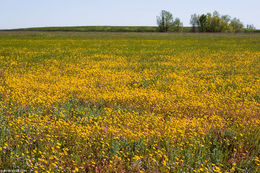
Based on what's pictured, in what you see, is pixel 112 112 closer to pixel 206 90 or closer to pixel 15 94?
pixel 15 94

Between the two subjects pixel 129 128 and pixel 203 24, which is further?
pixel 203 24

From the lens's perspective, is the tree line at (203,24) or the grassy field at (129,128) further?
the tree line at (203,24)

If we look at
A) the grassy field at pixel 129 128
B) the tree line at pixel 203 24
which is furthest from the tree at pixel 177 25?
the grassy field at pixel 129 128

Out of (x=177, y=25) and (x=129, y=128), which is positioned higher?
(x=177, y=25)

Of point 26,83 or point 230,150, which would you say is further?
point 26,83

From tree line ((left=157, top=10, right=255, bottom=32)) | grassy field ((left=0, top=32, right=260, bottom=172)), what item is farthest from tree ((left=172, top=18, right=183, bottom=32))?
grassy field ((left=0, top=32, right=260, bottom=172))

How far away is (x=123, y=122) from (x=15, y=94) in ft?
13.7

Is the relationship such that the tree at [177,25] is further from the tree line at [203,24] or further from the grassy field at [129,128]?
the grassy field at [129,128]

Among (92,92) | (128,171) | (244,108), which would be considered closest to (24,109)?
(92,92)

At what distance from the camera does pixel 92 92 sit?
27.0 feet

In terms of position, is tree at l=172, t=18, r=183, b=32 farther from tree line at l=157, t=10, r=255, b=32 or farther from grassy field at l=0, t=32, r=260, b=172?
grassy field at l=0, t=32, r=260, b=172

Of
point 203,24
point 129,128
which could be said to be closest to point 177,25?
point 203,24

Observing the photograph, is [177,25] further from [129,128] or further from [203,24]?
Answer: [129,128]

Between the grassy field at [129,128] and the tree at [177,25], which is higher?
A: the tree at [177,25]
